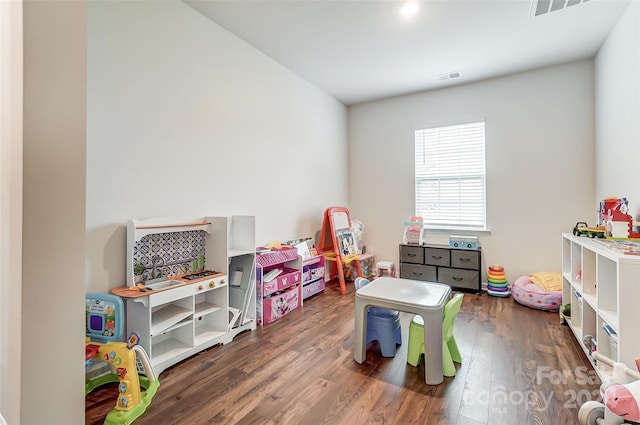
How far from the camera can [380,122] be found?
16.0 feet

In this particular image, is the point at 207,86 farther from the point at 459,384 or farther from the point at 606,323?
the point at 606,323

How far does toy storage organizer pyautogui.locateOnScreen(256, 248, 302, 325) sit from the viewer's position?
2904mm

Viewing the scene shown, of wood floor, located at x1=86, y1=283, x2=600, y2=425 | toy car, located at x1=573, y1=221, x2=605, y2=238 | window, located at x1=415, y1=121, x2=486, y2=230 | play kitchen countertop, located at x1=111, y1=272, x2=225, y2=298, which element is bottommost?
wood floor, located at x1=86, y1=283, x2=600, y2=425

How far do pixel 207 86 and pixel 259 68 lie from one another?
31.3 inches

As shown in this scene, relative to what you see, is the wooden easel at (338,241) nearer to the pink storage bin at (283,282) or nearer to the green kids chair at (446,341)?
the pink storage bin at (283,282)

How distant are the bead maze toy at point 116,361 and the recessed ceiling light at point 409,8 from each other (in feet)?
10.1

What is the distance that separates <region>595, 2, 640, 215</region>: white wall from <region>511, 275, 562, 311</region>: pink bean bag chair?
118 cm

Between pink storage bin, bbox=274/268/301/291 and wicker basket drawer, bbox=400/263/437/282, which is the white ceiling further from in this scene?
wicker basket drawer, bbox=400/263/437/282

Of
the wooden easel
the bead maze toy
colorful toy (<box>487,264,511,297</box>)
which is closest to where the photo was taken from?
the bead maze toy

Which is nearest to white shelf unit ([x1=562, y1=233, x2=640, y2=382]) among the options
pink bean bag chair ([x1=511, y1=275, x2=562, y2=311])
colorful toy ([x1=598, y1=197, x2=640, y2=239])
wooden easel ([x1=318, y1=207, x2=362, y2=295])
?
colorful toy ([x1=598, y1=197, x2=640, y2=239])

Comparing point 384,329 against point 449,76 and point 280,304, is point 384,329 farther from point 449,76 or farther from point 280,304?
point 449,76

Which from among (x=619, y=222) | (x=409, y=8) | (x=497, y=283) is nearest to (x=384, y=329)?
(x=619, y=222)

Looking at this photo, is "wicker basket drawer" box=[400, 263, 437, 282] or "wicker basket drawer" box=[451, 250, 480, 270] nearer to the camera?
"wicker basket drawer" box=[451, 250, 480, 270]

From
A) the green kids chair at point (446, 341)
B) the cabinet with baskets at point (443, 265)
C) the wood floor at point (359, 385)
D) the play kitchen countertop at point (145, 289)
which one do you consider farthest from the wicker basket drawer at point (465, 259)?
the play kitchen countertop at point (145, 289)
